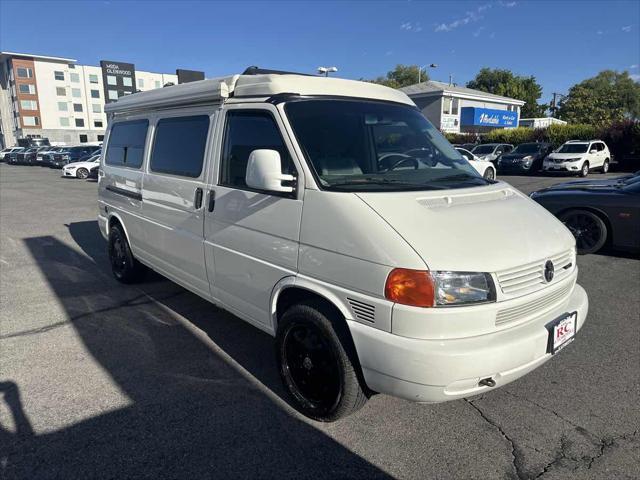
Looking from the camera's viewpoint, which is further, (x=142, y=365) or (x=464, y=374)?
(x=142, y=365)

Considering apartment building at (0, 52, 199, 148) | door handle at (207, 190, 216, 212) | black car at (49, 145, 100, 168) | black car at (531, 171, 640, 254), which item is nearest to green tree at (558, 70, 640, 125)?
black car at (49, 145, 100, 168)

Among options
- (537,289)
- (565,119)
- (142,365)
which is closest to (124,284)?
(142,365)

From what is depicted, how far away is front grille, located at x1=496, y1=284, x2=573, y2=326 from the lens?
2516mm

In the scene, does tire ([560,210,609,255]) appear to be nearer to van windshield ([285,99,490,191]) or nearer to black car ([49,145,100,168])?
van windshield ([285,99,490,191])

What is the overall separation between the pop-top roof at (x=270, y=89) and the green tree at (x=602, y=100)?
60.3 m

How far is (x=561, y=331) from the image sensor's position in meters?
2.85

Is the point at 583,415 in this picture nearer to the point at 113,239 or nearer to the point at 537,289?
the point at 537,289

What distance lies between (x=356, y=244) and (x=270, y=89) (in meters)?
1.40

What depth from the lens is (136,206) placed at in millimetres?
5039

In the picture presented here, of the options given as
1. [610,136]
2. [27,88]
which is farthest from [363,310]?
[27,88]

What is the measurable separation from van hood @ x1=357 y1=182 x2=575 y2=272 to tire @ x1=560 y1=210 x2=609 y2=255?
447 cm

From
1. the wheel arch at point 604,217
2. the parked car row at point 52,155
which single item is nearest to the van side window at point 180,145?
the wheel arch at point 604,217

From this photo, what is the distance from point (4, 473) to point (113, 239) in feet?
12.5

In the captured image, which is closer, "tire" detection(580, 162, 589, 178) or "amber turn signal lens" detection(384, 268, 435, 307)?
"amber turn signal lens" detection(384, 268, 435, 307)
